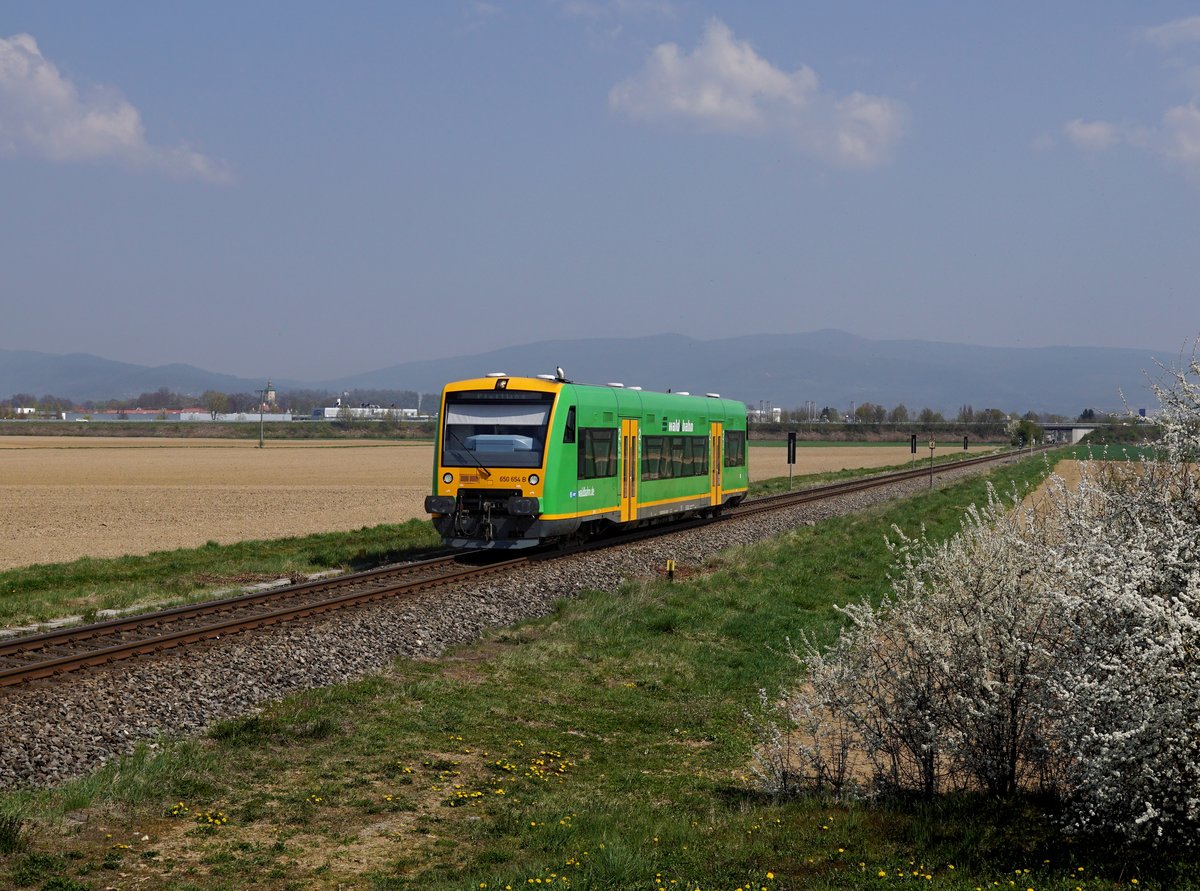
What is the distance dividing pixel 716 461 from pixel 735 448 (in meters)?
2.35

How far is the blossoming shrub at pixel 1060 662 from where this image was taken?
6824 mm

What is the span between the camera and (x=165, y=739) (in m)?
10.3

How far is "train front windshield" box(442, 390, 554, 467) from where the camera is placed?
22.8 metres

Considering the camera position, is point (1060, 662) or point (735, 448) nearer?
point (1060, 662)

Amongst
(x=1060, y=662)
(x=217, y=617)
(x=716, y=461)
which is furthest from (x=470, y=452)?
(x=1060, y=662)

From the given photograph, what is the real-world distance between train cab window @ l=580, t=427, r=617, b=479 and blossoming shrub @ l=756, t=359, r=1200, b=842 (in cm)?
1450

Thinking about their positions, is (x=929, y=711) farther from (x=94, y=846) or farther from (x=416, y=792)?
(x=94, y=846)

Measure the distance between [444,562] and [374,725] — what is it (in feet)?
39.6

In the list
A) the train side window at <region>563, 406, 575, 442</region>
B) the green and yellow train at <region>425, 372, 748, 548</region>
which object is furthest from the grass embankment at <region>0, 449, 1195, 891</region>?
the train side window at <region>563, 406, 575, 442</region>

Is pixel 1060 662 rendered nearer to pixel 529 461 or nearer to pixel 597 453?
pixel 529 461

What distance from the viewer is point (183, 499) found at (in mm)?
45562

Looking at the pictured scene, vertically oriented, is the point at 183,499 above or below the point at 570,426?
below

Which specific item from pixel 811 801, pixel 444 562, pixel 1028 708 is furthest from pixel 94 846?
pixel 444 562

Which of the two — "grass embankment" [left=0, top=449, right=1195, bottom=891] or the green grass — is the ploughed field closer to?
the green grass
